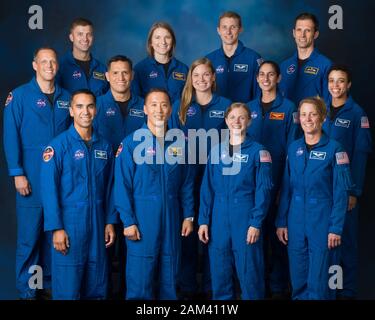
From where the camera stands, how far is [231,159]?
6.62 m

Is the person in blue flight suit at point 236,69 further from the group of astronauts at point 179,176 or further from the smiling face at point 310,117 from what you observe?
the smiling face at point 310,117

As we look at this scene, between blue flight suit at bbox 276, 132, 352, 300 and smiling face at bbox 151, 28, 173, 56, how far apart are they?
1.29 metres

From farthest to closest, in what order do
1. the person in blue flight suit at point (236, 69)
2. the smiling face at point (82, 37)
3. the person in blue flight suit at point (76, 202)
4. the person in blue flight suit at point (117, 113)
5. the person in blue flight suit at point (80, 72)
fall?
the person in blue flight suit at point (236, 69), the person in blue flight suit at point (80, 72), the smiling face at point (82, 37), the person in blue flight suit at point (117, 113), the person in blue flight suit at point (76, 202)

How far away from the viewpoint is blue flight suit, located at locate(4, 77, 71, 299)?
6.87m

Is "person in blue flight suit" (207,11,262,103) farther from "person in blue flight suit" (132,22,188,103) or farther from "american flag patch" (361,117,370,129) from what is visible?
"american flag patch" (361,117,370,129)

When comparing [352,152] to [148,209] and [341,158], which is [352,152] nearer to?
[341,158]

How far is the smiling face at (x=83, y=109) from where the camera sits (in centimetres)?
654

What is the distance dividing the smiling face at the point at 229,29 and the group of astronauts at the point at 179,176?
0.03 feet

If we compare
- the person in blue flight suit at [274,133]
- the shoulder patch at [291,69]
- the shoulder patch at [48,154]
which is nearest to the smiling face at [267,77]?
the person in blue flight suit at [274,133]

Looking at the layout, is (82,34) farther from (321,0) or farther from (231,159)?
(321,0)

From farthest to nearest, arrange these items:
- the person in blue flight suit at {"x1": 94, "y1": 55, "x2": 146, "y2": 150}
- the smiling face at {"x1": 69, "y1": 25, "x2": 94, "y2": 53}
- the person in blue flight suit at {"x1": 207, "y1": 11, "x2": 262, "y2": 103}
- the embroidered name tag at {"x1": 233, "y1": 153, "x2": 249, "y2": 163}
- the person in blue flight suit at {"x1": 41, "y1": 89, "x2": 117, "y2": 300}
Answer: the person in blue flight suit at {"x1": 207, "y1": 11, "x2": 262, "y2": 103}
the smiling face at {"x1": 69, "y1": 25, "x2": 94, "y2": 53}
the person in blue flight suit at {"x1": 94, "y1": 55, "x2": 146, "y2": 150}
the embroidered name tag at {"x1": 233, "y1": 153, "x2": 249, "y2": 163}
the person in blue flight suit at {"x1": 41, "y1": 89, "x2": 117, "y2": 300}

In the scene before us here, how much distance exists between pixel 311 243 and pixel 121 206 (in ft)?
4.75

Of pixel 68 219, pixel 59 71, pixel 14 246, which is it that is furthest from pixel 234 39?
pixel 14 246

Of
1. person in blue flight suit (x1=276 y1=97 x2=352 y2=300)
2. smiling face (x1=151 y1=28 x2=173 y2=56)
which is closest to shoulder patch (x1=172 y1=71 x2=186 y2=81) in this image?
smiling face (x1=151 y1=28 x2=173 y2=56)
